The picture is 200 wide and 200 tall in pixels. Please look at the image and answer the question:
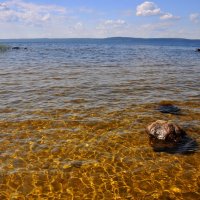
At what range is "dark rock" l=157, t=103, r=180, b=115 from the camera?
20422mm

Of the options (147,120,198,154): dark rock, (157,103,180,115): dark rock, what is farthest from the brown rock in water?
(157,103,180,115): dark rock

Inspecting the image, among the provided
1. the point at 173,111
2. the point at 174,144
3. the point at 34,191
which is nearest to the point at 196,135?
the point at 174,144

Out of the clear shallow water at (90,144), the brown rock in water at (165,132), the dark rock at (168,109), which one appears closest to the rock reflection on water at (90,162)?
the clear shallow water at (90,144)

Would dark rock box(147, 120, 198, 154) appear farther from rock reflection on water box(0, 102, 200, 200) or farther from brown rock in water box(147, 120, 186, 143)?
rock reflection on water box(0, 102, 200, 200)

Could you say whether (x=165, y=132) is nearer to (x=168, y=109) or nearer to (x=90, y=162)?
(x=90, y=162)

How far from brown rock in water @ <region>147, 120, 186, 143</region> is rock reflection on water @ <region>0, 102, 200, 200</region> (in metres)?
0.59

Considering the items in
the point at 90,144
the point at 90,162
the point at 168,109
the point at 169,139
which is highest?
the point at 168,109

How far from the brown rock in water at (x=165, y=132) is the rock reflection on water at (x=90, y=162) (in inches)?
23.2

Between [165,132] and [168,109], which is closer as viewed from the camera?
[165,132]

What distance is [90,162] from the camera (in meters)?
13.1

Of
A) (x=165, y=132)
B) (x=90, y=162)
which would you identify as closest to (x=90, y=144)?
(x=90, y=162)

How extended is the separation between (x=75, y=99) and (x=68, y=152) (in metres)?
9.75

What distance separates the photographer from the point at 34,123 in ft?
58.2

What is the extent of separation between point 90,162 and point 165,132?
4.89 metres
